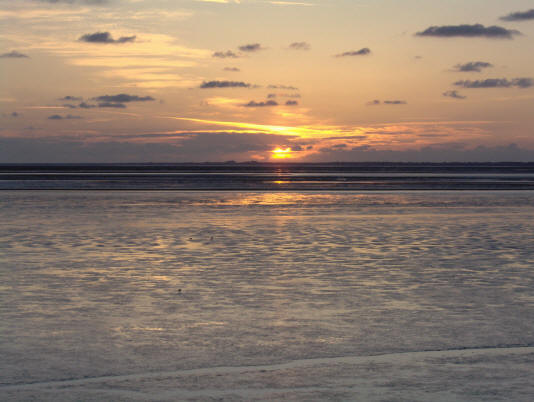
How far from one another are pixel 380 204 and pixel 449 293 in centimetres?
2651

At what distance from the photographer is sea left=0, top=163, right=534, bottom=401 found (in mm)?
7574

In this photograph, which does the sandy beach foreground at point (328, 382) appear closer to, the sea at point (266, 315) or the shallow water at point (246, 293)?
the sea at point (266, 315)

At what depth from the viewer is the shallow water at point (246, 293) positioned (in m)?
8.95

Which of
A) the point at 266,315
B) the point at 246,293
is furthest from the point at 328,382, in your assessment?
the point at 246,293

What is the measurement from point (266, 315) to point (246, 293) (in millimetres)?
1883

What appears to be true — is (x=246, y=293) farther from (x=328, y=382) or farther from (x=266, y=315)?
(x=328, y=382)

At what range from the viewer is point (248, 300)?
39.9 feet

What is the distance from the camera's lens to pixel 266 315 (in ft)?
36.0

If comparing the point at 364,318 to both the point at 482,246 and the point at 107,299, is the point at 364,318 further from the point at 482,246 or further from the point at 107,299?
the point at 482,246

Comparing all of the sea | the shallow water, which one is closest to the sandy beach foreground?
the sea

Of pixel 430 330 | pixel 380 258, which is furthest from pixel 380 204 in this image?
pixel 430 330

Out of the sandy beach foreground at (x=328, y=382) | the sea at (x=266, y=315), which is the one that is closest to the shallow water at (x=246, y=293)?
the sea at (x=266, y=315)

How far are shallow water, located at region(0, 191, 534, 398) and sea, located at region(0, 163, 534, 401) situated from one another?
41mm

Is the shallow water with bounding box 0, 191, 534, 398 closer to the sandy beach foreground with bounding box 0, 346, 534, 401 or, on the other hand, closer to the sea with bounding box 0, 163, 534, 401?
the sea with bounding box 0, 163, 534, 401
